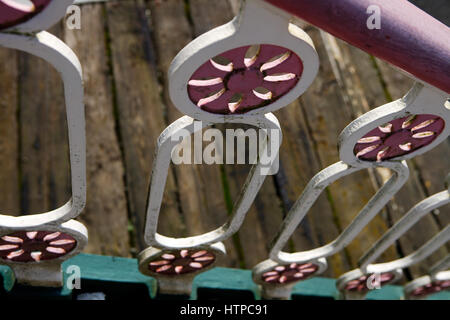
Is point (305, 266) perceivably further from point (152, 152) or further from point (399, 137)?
point (152, 152)

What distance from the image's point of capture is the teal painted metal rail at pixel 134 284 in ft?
4.20

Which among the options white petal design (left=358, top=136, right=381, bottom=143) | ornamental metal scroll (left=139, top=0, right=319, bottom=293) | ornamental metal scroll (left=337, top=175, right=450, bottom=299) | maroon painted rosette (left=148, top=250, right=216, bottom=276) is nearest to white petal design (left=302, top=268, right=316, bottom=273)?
ornamental metal scroll (left=337, top=175, right=450, bottom=299)

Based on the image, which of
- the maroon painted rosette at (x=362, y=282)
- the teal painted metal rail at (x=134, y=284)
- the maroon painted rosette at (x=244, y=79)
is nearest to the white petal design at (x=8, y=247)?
the teal painted metal rail at (x=134, y=284)

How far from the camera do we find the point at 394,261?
→ 156 cm

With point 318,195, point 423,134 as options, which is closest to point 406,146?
point 423,134

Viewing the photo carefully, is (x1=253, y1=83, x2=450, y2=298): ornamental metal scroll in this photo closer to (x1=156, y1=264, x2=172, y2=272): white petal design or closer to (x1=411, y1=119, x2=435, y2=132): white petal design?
(x1=411, y1=119, x2=435, y2=132): white petal design

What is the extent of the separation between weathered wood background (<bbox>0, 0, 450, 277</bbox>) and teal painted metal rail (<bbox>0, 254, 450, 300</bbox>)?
406 millimetres

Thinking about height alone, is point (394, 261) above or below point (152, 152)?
below

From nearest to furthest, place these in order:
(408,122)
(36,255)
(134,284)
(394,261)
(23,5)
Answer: (23,5)
(408,122)
(36,255)
(134,284)
(394,261)

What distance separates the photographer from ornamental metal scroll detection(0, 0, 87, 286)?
1.94 ft

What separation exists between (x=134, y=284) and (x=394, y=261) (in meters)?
0.71

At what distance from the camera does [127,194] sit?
2139 mm

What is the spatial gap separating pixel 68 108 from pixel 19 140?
152cm
